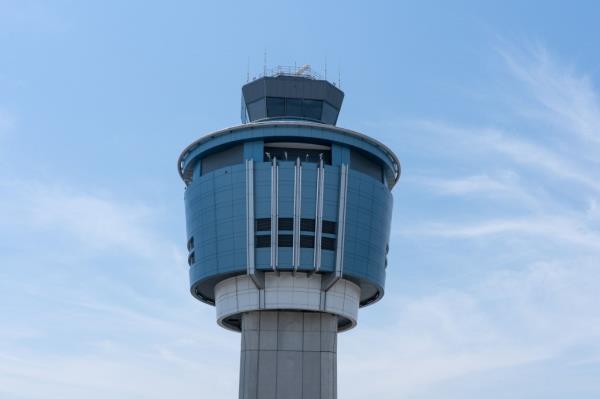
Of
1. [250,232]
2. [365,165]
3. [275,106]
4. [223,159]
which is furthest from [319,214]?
[275,106]

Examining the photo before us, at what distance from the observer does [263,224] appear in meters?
62.9

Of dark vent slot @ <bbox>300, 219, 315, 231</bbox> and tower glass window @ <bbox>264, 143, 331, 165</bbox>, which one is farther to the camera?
tower glass window @ <bbox>264, 143, 331, 165</bbox>

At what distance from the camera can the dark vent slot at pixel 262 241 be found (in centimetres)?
6250

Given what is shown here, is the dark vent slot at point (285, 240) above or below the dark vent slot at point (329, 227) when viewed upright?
below

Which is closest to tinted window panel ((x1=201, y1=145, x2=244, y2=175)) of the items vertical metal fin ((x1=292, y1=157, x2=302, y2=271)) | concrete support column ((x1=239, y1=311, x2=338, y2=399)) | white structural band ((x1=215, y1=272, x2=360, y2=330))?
vertical metal fin ((x1=292, y1=157, x2=302, y2=271))

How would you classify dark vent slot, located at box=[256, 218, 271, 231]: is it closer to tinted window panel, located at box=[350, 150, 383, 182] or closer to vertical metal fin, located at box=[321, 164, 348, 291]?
vertical metal fin, located at box=[321, 164, 348, 291]

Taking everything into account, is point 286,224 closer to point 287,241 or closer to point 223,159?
point 287,241

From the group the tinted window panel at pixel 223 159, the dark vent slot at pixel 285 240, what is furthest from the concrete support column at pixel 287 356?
the tinted window panel at pixel 223 159

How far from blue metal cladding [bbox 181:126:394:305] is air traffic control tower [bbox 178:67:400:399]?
0.28ft

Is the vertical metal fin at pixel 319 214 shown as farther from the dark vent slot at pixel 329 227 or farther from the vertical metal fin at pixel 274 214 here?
the vertical metal fin at pixel 274 214

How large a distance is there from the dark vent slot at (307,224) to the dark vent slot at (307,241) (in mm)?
682

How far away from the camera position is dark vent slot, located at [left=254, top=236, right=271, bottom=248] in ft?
205

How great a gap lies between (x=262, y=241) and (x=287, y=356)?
10138 mm

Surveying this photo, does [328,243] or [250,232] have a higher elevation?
[250,232]
